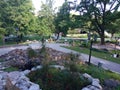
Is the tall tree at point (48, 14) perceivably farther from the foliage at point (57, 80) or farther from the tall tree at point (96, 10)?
the foliage at point (57, 80)

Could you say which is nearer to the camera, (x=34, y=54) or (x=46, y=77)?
(x=46, y=77)

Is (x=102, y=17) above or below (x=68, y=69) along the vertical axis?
above

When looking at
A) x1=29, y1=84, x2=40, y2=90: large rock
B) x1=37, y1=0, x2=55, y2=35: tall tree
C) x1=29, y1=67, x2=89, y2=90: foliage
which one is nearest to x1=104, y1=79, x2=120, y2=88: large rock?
x1=29, y1=67, x2=89, y2=90: foliage

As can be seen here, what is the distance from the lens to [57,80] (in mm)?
10344

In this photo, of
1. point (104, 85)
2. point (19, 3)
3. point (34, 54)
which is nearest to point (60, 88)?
point (104, 85)

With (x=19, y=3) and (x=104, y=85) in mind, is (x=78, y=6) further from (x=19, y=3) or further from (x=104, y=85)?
(x=104, y=85)

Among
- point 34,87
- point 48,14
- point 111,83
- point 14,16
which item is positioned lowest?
point 111,83

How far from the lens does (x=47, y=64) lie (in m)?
10.7

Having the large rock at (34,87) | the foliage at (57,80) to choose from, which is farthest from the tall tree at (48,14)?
the large rock at (34,87)

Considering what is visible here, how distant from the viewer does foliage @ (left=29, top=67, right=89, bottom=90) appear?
32.4 feet

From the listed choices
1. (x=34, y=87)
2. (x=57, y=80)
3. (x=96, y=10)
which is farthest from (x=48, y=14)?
(x=34, y=87)

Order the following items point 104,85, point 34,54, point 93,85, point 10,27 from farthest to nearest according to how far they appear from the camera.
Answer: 1. point 10,27
2. point 34,54
3. point 104,85
4. point 93,85

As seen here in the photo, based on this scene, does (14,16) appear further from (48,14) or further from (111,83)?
(111,83)

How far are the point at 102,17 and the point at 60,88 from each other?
88.3 feet
